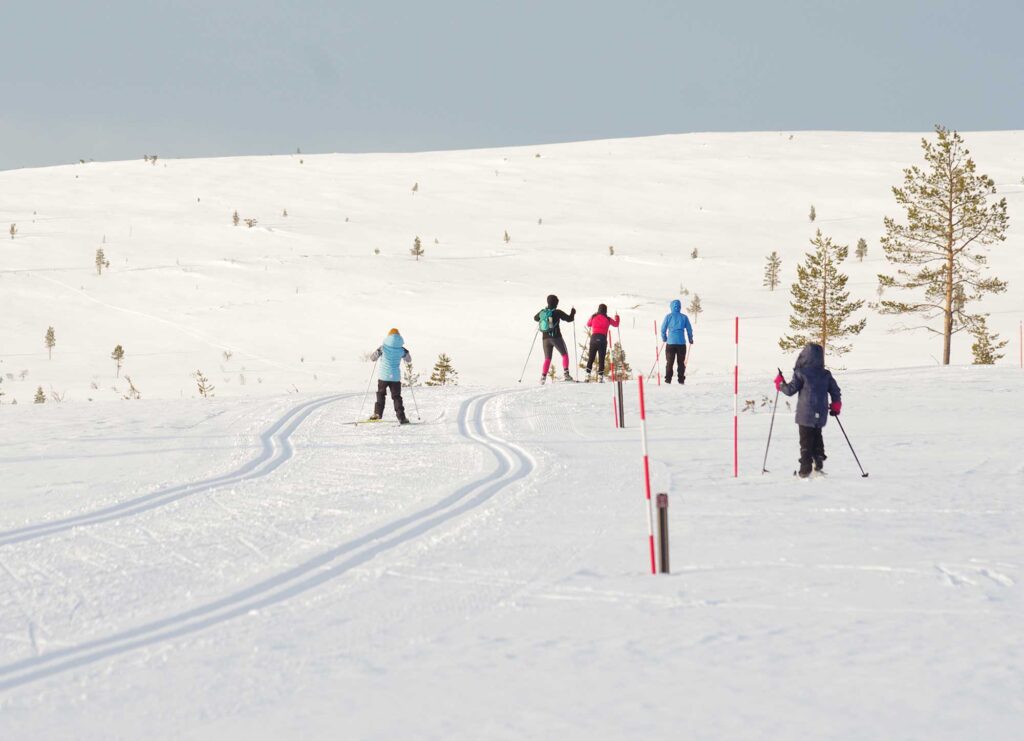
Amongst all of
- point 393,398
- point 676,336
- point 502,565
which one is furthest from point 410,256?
point 502,565

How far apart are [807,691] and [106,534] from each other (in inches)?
235

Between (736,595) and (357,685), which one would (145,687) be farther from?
(736,595)

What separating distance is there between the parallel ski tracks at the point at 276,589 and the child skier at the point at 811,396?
305 cm

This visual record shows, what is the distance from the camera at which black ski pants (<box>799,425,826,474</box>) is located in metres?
10.7

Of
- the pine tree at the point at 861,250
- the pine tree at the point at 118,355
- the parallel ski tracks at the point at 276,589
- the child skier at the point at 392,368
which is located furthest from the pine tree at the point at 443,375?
the pine tree at the point at 861,250

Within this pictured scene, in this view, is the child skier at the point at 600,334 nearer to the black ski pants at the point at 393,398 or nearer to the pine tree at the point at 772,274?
the black ski pants at the point at 393,398

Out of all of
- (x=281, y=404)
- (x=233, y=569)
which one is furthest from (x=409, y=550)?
(x=281, y=404)

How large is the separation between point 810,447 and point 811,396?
61 centimetres

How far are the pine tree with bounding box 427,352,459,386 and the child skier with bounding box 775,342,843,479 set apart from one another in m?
15.1

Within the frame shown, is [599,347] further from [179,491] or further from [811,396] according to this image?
[179,491]

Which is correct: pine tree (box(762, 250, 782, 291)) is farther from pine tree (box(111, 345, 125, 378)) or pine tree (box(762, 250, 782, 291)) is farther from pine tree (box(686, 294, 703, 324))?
pine tree (box(111, 345, 125, 378))

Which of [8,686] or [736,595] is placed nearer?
[8,686]

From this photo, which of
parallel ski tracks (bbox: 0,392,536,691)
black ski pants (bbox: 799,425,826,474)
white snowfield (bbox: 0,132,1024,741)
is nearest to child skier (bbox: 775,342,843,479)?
black ski pants (bbox: 799,425,826,474)

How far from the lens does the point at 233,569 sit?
22.6ft
